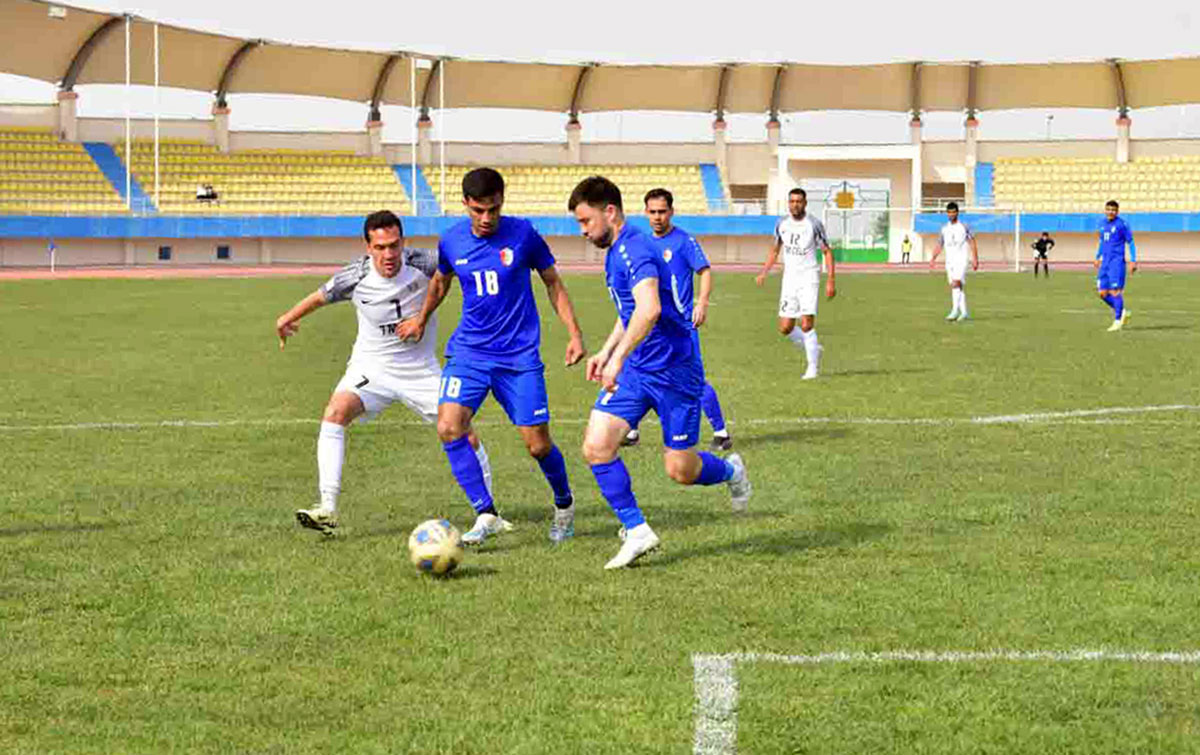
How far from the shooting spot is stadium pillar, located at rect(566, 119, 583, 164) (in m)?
81.8

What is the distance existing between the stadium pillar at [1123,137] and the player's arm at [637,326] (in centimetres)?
7633

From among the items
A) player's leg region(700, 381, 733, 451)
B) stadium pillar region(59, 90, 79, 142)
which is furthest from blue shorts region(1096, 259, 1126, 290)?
stadium pillar region(59, 90, 79, 142)

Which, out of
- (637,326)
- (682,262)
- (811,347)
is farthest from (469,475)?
(811,347)

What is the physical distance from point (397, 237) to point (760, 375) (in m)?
11.0

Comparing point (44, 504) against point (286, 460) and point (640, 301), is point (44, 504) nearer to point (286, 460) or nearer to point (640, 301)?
point (286, 460)

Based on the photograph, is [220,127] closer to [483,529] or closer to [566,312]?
[566,312]

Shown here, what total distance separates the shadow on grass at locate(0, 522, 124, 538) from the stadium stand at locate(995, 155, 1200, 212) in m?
69.6

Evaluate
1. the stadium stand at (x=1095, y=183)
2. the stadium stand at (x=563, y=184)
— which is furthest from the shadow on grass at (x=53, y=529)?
the stadium stand at (x=1095, y=183)

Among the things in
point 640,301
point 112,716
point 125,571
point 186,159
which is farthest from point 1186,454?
point 186,159

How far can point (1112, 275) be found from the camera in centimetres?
2884

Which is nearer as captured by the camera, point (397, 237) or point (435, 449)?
point (397, 237)

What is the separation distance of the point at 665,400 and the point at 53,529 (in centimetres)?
354

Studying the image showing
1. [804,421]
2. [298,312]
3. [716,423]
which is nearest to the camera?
[298,312]

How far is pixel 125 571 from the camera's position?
28.5 feet
